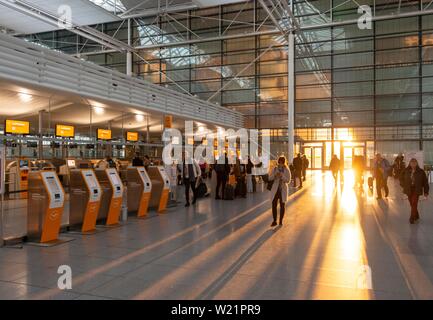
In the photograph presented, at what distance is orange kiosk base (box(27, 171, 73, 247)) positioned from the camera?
664cm

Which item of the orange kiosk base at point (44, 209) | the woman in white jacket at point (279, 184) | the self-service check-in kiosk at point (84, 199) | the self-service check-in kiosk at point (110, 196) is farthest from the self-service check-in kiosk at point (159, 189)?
the orange kiosk base at point (44, 209)

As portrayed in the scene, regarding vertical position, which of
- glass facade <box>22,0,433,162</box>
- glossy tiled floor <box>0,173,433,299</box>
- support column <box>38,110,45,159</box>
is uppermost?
glass facade <box>22,0,433,162</box>

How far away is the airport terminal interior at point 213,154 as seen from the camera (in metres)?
5.04

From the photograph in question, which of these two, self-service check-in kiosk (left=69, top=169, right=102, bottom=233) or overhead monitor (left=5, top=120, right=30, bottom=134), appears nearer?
self-service check-in kiosk (left=69, top=169, right=102, bottom=233)

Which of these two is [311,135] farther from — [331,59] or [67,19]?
[67,19]

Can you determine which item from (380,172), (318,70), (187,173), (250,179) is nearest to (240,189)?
(250,179)

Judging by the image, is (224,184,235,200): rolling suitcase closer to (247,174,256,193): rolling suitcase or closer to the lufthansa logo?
(247,174,256,193): rolling suitcase

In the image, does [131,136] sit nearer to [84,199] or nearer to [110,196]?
[110,196]

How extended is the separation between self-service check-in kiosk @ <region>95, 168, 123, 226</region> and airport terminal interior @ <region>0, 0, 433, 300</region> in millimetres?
40

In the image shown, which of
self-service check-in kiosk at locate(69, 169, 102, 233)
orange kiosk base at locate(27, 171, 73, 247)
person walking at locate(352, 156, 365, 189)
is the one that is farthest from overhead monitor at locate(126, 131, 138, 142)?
person walking at locate(352, 156, 365, 189)

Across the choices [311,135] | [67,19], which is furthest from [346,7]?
[67,19]

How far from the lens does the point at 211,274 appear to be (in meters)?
4.90

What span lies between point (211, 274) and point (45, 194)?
356 centimetres

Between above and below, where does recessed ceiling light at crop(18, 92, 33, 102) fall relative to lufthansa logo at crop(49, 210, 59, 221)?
above
